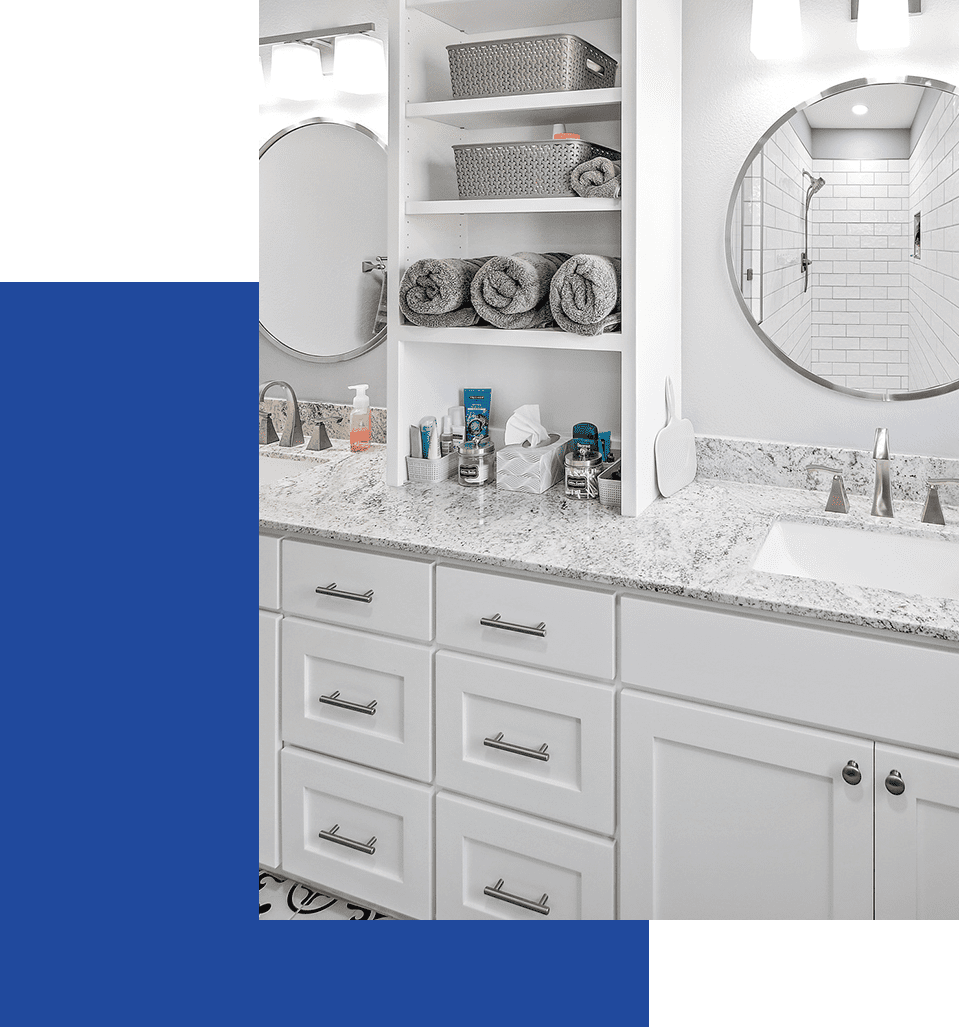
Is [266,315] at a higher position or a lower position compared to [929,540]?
higher

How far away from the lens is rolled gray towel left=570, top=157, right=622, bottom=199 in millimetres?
1688

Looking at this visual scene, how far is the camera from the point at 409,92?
6.21 feet

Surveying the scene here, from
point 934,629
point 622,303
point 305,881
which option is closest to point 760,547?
point 934,629

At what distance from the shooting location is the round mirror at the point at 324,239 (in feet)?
7.27

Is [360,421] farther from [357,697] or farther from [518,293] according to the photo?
[357,697]

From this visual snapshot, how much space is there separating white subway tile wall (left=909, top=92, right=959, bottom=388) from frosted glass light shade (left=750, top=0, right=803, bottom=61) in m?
0.29

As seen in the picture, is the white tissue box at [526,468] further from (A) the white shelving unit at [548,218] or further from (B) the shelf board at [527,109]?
(B) the shelf board at [527,109]

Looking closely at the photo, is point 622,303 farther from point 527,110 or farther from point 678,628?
point 678,628

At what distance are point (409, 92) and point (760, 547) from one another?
1.17 meters

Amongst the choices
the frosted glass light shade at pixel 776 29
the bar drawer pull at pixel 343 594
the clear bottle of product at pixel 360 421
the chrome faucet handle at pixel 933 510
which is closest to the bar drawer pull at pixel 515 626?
the bar drawer pull at pixel 343 594

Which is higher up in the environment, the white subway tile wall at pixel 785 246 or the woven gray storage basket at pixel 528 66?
the woven gray storage basket at pixel 528 66

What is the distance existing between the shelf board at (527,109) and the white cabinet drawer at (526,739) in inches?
41.3

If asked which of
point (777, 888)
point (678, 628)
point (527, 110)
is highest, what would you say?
point (527, 110)

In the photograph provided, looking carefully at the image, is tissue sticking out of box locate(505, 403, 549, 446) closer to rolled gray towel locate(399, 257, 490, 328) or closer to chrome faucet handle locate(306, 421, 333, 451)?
rolled gray towel locate(399, 257, 490, 328)
